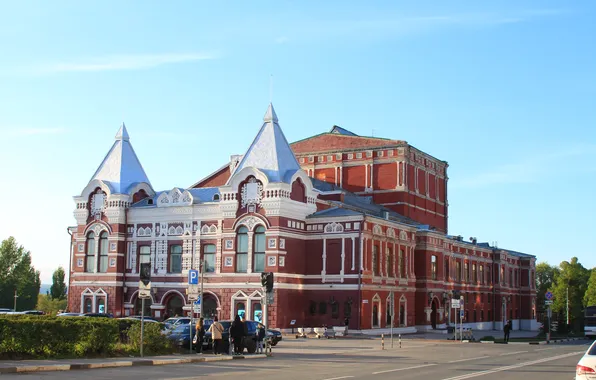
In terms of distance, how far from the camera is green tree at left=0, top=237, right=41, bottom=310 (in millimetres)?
101000

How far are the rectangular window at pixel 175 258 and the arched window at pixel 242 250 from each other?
578 centimetres

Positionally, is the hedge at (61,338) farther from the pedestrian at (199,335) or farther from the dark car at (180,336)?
the dark car at (180,336)

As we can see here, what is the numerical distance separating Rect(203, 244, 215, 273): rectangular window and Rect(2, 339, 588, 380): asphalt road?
63.9ft

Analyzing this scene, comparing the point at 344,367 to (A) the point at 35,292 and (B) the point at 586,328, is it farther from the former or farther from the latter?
(A) the point at 35,292

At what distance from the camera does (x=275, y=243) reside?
5316 centimetres

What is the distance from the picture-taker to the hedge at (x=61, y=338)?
25531 mm

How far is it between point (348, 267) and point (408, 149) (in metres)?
20.4

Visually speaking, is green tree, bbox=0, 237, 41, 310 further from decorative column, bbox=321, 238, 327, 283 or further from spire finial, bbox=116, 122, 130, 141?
decorative column, bbox=321, 238, 327, 283

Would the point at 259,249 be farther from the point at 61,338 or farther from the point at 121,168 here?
the point at 61,338

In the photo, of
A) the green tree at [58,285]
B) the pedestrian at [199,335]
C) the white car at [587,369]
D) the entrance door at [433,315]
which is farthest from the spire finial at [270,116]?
the green tree at [58,285]

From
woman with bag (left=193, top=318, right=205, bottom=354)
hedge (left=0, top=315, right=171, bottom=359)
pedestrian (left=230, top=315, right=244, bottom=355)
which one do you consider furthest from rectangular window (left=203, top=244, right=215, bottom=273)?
hedge (left=0, top=315, right=171, bottom=359)

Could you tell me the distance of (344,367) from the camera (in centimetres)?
2758

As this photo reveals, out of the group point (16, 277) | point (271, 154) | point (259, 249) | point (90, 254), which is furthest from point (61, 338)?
point (16, 277)

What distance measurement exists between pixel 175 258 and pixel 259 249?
8.20 meters
